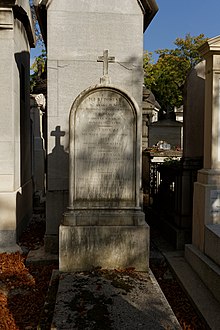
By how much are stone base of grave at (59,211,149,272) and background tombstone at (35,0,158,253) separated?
1.21 m

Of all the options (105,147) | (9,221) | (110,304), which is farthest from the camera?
(9,221)

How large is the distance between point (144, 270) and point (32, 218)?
4320mm

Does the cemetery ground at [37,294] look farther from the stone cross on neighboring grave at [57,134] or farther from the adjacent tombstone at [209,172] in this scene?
the stone cross on neighboring grave at [57,134]

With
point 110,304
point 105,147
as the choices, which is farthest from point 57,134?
point 110,304

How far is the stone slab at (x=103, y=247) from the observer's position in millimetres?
4211

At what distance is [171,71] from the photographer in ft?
143

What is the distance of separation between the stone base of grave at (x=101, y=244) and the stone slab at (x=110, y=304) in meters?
0.25

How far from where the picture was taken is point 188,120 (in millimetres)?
6426

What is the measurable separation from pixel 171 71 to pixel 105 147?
4188 cm

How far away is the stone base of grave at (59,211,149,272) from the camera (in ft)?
13.8

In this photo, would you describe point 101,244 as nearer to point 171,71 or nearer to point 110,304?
point 110,304

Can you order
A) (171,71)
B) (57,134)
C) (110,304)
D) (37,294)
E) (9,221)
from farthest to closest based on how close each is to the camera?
(171,71) < (9,221) < (57,134) < (37,294) < (110,304)

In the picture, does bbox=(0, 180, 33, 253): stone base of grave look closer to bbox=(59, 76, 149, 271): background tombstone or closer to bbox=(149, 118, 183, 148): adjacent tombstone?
bbox=(59, 76, 149, 271): background tombstone

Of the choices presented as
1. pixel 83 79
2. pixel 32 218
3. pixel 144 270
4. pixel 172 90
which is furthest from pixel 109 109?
pixel 172 90
